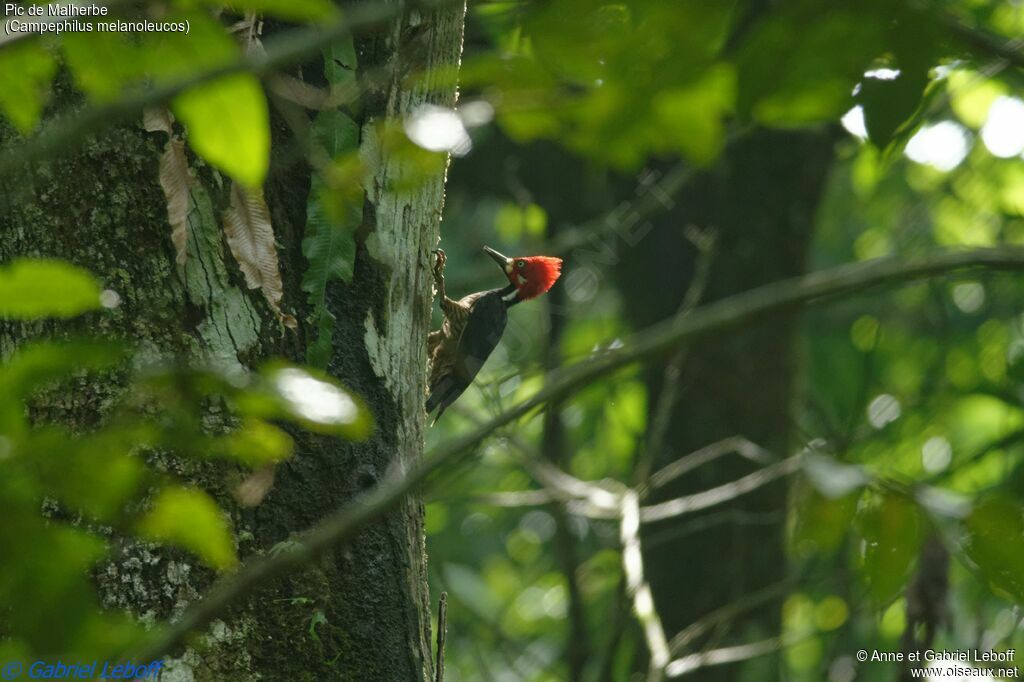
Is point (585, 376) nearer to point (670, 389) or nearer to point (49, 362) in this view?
point (49, 362)

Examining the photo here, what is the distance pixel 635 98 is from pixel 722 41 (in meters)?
0.16

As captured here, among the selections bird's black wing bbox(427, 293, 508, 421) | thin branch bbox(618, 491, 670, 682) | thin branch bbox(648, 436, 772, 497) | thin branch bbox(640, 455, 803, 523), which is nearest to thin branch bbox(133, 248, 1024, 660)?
thin branch bbox(640, 455, 803, 523)

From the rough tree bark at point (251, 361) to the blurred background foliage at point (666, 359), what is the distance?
7 cm

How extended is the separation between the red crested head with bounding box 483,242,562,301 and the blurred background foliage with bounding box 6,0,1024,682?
81 mm

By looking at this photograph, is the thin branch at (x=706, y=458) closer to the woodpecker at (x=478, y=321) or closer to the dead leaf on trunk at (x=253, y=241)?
the woodpecker at (x=478, y=321)

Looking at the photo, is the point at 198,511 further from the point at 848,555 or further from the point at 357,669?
the point at 848,555

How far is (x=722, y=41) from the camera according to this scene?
4.60 feet

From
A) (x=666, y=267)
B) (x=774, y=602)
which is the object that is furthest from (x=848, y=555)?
(x=666, y=267)

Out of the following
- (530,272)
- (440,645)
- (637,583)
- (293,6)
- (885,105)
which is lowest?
(440,645)

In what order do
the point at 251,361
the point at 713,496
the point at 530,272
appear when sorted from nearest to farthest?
the point at 251,361
the point at 713,496
the point at 530,272

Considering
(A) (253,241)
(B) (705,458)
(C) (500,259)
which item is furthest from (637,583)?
(A) (253,241)

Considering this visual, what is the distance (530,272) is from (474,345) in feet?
1.52

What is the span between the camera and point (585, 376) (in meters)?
1.05

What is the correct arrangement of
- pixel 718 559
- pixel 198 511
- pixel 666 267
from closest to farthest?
1. pixel 198 511
2. pixel 718 559
3. pixel 666 267
